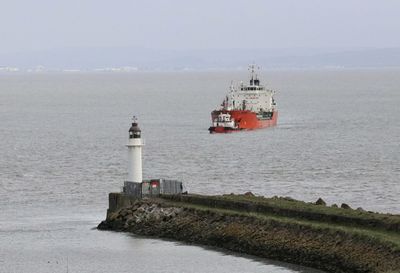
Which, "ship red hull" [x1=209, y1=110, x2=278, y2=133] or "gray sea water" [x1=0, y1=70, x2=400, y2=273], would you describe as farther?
"ship red hull" [x1=209, y1=110, x2=278, y2=133]

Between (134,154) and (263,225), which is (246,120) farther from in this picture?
(263,225)

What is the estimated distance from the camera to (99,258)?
3222 cm

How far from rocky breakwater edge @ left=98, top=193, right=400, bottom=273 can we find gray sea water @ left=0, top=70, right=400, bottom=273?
63cm

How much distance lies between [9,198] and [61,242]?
1217cm

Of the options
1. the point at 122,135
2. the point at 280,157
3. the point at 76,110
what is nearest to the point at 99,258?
the point at 280,157

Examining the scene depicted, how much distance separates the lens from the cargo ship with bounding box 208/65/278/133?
4087 inches

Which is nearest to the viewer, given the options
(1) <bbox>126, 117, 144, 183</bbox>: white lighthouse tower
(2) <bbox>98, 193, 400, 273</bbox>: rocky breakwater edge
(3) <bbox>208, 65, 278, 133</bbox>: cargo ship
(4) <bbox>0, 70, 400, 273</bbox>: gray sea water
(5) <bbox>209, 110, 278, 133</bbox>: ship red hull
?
(2) <bbox>98, 193, 400, 273</bbox>: rocky breakwater edge

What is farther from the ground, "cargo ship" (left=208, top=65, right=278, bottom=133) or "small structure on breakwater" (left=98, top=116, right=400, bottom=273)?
"cargo ship" (left=208, top=65, right=278, bottom=133)

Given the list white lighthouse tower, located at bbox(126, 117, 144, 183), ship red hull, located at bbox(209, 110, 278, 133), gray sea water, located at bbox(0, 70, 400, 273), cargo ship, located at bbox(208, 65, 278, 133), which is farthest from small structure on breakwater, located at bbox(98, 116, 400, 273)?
ship red hull, located at bbox(209, 110, 278, 133)

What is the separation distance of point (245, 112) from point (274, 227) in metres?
76.2

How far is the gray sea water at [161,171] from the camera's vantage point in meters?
32.4

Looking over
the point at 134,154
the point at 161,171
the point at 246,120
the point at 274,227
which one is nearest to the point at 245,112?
the point at 246,120

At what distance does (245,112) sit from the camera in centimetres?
10756

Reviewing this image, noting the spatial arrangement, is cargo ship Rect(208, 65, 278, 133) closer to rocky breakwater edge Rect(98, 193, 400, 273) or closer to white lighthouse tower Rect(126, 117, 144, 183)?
white lighthouse tower Rect(126, 117, 144, 183)
